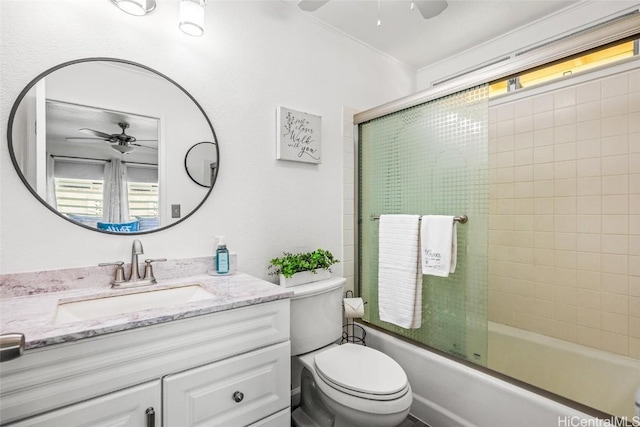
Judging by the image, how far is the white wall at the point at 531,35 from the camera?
1821mm

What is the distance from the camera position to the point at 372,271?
2.13m

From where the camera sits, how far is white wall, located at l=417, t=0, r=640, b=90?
182 centimetres

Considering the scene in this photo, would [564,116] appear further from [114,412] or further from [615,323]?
[114,412]

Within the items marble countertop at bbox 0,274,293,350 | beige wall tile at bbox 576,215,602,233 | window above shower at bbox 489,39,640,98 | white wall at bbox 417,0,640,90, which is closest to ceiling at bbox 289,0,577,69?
white wall at bbox 417,0,640,90

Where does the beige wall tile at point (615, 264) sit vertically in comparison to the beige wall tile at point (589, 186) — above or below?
below

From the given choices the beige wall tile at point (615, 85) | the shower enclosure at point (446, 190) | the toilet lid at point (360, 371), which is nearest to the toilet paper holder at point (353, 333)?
the shower enclosure at point (446, 190)

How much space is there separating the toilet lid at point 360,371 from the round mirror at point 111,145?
989 millimetres

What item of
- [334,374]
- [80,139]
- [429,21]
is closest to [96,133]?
[80,139]

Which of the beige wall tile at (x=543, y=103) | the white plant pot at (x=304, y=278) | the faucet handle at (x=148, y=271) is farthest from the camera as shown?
the beige wall tile at (x=543, y=103)

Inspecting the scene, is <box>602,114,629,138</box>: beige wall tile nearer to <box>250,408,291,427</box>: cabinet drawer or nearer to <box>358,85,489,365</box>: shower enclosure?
<box>358,85,489,365</box>: shower enclosure

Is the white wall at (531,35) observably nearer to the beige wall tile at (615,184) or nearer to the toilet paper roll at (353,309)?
the beige wall tile at (615,184)

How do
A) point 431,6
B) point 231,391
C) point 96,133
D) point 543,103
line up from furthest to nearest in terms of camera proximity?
1. point 543,103
2. point 431,6
3. point 96,133
4. point 231,391

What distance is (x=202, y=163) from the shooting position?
1.56 meters

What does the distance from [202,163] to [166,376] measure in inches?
38.3
